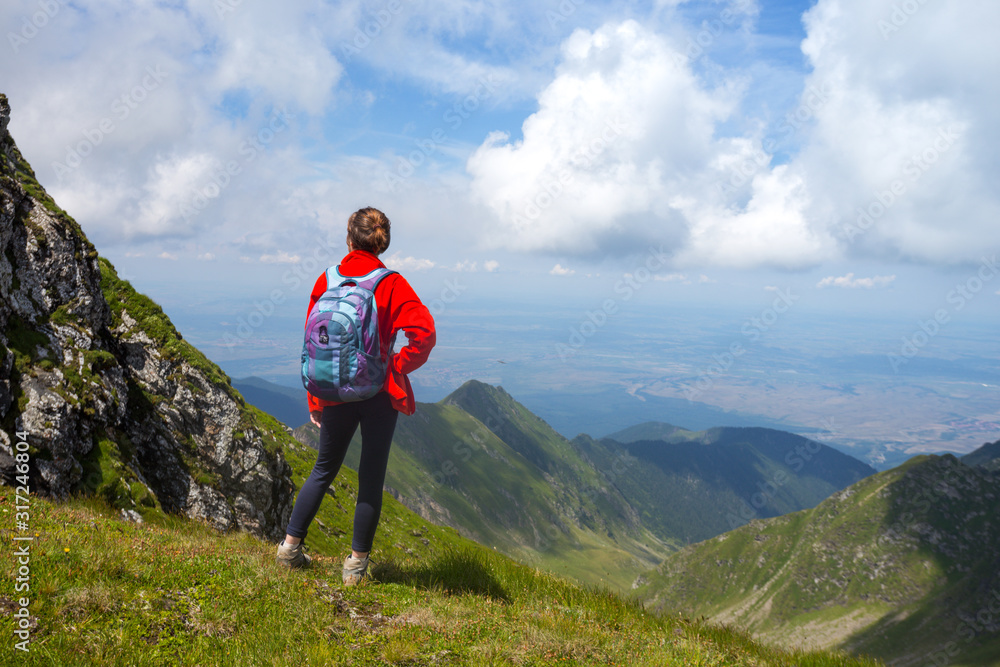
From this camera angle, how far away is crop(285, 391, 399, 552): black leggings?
6719mm

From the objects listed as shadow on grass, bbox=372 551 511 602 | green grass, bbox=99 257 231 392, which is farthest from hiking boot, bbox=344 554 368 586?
green grass, bbox=99 257 231 392

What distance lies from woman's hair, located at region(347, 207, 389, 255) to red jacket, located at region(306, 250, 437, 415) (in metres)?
0.15

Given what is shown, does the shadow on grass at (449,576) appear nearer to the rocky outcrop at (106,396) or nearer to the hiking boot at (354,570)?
the hiking boot at (354,570)

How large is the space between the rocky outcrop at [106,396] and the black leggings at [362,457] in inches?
225

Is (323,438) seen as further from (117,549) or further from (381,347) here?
(117,549)

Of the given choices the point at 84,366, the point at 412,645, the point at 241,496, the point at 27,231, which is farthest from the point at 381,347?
the point at 241,496

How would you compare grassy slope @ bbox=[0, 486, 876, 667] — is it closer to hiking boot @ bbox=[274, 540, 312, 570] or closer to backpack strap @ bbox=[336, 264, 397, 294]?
hiking boot @ bbox=[274, 540, 312, 570]

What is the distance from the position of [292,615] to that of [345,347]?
9.90 feet

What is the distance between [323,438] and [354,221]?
2.95 m

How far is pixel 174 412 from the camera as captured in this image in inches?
691

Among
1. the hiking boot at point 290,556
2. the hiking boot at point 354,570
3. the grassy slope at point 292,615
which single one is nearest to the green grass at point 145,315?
the grassy slope at point 292,615

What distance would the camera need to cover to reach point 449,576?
8.05 m

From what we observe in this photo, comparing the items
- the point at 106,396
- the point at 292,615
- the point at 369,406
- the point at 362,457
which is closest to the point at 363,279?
the point at 369,406

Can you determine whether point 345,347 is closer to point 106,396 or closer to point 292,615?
point 292,615
